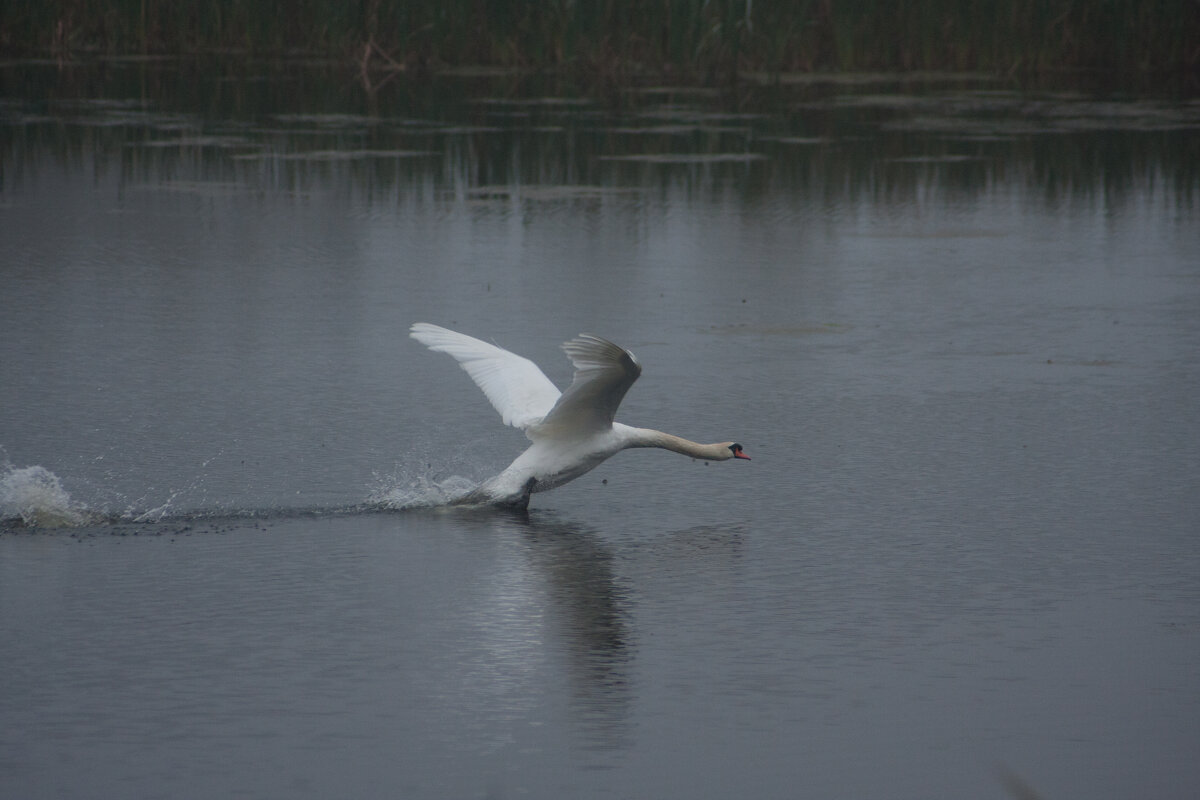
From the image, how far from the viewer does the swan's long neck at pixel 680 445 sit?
335 inches

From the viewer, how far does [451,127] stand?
23422 mm

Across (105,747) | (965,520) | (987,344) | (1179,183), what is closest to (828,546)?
(965,520)

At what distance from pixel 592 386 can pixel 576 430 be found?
0.37 metres

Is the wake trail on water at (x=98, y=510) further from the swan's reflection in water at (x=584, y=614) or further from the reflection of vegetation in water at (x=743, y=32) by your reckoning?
the reflection of vegetation in water at (x=743, y=32)

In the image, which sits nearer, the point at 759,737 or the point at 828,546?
the point at 759,737

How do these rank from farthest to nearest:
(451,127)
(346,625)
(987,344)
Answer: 1. (451,127)
2. (987,344)
3. (346,625)

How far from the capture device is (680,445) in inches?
336

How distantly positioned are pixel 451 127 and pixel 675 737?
18.4m

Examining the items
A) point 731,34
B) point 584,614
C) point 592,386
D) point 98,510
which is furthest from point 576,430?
point 731,34

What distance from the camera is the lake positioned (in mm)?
5594

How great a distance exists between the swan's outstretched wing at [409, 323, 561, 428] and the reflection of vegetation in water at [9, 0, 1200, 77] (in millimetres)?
19528

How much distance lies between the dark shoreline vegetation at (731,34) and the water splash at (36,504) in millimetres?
21283

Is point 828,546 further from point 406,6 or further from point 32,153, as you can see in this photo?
point 406,6

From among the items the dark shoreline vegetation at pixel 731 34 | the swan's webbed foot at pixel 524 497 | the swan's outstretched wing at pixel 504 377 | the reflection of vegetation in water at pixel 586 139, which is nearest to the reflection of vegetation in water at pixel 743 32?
the dark shoreline vegetation at pixel 731 34
